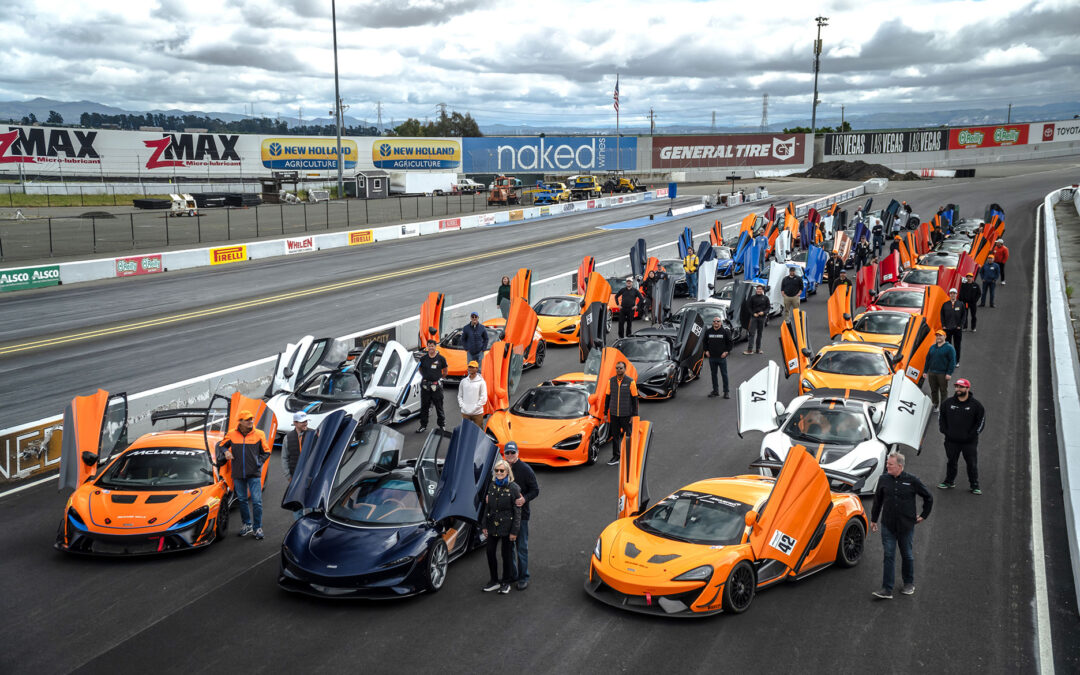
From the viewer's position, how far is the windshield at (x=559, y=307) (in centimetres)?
2336

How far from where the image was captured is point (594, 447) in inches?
533

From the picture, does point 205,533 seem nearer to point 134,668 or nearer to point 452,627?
point 134,668

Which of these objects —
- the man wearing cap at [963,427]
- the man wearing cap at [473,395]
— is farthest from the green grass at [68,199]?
the man wearing cap at [963,427]

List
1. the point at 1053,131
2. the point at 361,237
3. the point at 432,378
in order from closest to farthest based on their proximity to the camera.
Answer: the point at 432,378, the point at 361,237, the point at 1053,131

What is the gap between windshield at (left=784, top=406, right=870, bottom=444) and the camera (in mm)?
11992

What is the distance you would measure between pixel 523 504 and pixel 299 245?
35269 mm

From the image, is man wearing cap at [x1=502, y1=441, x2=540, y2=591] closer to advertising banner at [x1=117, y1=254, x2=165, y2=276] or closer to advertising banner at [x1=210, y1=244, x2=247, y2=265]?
advertising banner at [x1=117, y1=254, x2=165, y2=276]

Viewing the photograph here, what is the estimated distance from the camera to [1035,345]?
69.8 ft

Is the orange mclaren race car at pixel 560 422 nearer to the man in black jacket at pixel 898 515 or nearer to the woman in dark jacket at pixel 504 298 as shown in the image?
the man in black jacket at pixel 898 515

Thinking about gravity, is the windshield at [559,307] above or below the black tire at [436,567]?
above

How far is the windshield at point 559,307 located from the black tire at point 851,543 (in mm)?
14174

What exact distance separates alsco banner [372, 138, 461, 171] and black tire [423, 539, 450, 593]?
82.1 meters

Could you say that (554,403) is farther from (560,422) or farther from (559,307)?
(559,307)

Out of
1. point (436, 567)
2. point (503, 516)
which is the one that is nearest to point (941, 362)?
point (503, 516)
